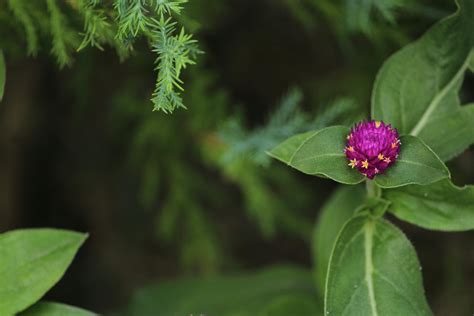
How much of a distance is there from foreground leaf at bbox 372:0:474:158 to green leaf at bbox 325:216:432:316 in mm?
197

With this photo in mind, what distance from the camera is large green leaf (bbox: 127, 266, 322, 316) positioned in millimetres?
1740

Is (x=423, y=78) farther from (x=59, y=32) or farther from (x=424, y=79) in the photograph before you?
(x=59, y=32)

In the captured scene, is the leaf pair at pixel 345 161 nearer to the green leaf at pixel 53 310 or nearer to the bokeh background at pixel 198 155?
the green leaf at pixel 53 310

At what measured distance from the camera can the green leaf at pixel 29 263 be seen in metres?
1.09

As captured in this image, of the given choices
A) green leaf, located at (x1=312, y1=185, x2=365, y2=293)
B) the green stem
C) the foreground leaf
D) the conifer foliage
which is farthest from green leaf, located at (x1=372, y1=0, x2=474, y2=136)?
the conifer foliage

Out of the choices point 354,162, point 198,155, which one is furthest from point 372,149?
point 198,155

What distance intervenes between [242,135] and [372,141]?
70 cm

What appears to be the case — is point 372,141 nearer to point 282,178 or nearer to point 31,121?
point 282,178

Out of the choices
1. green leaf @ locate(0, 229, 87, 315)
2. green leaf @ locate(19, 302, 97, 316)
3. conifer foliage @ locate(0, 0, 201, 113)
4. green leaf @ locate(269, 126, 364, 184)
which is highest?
conifer foliage @ locate(0, 0, 201, 113)

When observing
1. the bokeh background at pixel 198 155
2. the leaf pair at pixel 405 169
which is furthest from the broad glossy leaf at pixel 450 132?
the bokeh background at pixel 198 155

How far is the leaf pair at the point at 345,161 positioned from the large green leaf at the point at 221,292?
28.1 inches

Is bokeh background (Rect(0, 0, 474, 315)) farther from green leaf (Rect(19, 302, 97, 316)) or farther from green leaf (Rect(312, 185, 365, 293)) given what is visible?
green leaf (Rect(19, 302, 97, 316))

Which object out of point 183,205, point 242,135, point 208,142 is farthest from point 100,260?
point 242,135

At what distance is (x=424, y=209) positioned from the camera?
45.9 inches
